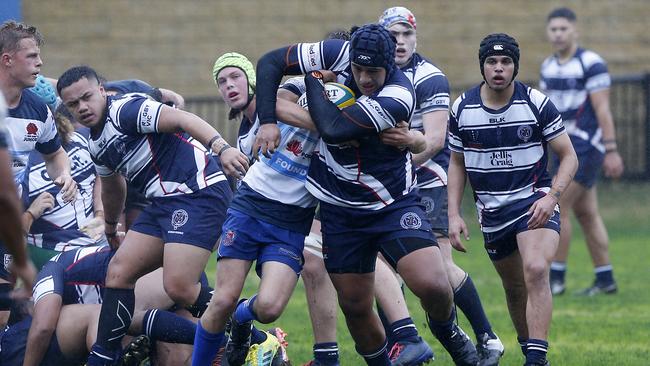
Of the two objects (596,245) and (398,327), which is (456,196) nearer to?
(398,327)

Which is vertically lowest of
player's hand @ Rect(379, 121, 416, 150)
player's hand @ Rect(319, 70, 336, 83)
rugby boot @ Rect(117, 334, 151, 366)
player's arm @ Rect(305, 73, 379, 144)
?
rugby boot @ Rect(117, 334, 151, 366)

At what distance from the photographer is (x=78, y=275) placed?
7.12m

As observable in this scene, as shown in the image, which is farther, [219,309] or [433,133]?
[433,133]

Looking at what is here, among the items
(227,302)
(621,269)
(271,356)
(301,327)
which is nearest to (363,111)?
(227,302)

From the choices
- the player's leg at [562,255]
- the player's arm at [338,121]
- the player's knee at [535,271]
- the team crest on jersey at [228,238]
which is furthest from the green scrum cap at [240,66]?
the player's leg at [562,255]

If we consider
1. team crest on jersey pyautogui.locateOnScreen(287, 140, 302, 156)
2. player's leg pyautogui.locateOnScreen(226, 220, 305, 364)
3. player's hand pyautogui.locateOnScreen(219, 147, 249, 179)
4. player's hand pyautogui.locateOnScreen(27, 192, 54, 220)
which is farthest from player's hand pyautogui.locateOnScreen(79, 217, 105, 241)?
player's hand pyautogui.locateOnScreen(219, 147, 249, 179)

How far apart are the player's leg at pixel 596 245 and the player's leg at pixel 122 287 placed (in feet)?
16.8

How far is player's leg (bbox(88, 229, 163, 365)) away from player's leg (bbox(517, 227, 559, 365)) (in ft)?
6.81

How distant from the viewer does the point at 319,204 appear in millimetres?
6676

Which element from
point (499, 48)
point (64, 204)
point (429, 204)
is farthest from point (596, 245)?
point (64, 204)

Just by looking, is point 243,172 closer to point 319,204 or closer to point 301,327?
point 319,204

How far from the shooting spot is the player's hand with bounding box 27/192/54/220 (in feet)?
25.1

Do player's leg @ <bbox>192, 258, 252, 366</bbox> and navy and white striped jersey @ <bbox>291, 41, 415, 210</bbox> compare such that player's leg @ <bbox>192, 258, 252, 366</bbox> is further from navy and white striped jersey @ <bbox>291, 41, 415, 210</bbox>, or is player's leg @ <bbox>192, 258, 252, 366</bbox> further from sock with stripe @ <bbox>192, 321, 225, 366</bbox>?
navy and white striped jersey @ <bbox>291, 41, 415, 210</bbox>

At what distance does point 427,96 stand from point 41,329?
107 inches
